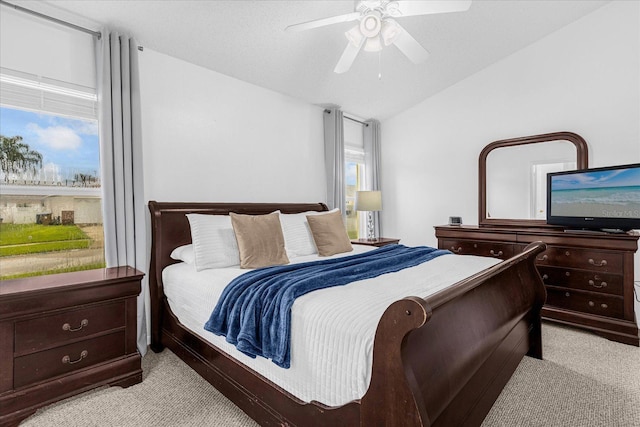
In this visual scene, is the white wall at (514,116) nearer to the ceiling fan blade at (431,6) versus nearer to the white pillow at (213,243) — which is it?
the ceiling fan blade at (431,6)

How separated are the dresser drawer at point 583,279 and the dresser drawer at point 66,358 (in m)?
3.70

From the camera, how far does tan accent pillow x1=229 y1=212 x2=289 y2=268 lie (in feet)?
8.16

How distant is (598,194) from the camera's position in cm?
299

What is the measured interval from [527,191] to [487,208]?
48 centimetres

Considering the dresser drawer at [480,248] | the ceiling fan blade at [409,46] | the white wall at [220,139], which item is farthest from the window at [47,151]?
the dresser drawer at [480,248]

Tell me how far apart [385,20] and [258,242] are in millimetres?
1821

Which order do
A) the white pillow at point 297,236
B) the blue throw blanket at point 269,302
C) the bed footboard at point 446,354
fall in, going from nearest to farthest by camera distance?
the bed footboard at point 446,354 < the blue throw blanket at point 269,302 < the white pillow at point 297,236

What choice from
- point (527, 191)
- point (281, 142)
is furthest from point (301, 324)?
point (527, 191)

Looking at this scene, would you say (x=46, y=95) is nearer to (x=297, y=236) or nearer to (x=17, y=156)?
(x=17, y=156)

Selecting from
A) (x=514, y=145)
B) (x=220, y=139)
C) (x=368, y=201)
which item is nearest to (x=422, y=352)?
(x=220, y=139)

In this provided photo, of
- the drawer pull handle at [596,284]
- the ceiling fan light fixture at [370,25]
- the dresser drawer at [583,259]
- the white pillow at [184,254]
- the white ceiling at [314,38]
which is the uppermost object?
the white ceiling at [314,38]

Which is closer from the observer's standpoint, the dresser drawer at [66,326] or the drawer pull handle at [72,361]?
the dresser drawer at [66,326]

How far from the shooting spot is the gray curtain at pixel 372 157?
502 centimetres

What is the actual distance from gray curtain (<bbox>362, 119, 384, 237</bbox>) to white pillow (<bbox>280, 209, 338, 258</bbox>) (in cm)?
201
